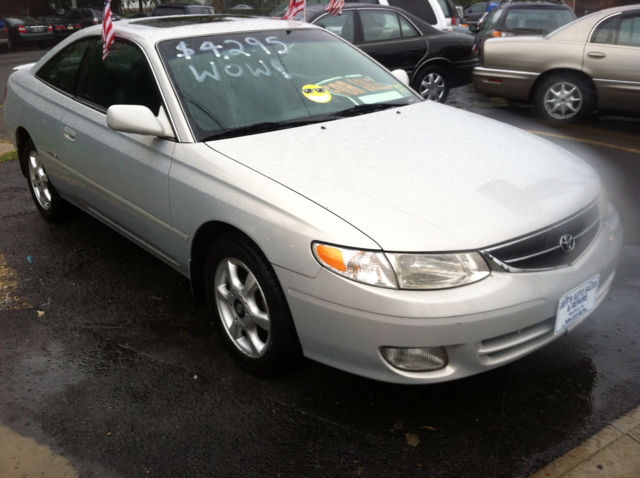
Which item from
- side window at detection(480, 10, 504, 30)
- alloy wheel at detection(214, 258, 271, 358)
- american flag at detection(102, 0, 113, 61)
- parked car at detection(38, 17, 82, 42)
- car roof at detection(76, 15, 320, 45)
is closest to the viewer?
alloy wheel at detection(214, 258, 271, 358)

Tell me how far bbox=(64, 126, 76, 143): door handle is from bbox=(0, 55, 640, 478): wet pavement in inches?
39.8

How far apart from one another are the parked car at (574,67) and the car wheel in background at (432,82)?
83 cm

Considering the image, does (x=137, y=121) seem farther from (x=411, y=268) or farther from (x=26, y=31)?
(x=26, y=31)

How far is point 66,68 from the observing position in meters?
4.56

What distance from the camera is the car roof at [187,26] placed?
371 cm

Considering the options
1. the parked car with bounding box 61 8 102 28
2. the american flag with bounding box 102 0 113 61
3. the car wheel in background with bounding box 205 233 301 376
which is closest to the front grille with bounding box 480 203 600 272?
the car wheel in background with bounding box 205 233 301 376

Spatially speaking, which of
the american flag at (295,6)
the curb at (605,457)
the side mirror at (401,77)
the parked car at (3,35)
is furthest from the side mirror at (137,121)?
the parked car at (3,35)

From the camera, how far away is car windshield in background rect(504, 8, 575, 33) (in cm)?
1129

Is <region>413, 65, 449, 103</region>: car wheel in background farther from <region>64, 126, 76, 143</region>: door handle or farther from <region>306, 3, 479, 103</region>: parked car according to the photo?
<region>64, 126, 76, 143</region>: door handle

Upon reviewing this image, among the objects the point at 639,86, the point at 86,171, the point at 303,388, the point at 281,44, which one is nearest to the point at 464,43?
the point at 639,86

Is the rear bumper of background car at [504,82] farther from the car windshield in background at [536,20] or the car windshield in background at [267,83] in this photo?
the car windshield in background at [267,83]

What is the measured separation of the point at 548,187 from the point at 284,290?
4.24ft

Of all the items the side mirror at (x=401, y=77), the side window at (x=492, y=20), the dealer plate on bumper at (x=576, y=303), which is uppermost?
the side mirror at (x=401, y=77)

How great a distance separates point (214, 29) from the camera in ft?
12.5
